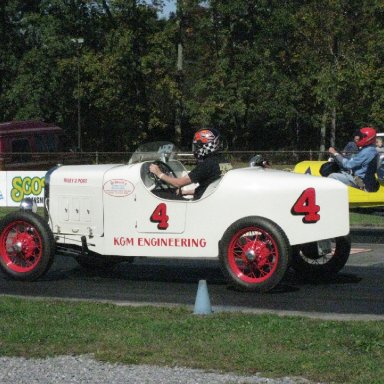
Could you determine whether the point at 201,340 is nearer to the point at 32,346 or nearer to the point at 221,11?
the point at 32,346

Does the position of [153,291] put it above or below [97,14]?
below

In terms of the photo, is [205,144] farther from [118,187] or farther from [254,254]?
[254,254]

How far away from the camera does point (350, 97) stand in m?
53.7

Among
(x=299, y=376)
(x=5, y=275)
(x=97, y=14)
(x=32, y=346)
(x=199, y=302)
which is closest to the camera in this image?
(x=299, y=376)

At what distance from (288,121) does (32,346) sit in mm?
53088

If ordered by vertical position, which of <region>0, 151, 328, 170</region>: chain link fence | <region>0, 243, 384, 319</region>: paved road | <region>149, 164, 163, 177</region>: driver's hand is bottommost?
<region>0, 151, 328, 170</region>: chain link fence

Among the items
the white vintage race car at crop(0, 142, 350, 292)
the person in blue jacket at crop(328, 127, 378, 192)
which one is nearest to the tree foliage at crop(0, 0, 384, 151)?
the person in blue jacket at crop(328, 127, 378, 192)

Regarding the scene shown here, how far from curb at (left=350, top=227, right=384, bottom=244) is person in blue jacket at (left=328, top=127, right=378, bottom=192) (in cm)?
84

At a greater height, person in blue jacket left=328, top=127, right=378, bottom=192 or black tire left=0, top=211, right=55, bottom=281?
person in blue jacket left=328, top=127, right=378, bottom=192

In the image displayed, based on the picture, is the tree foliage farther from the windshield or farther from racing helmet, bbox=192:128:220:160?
racing helmet, bbox=192:128:220:160

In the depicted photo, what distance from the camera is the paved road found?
991cm

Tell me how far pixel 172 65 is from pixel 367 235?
44.0 metres

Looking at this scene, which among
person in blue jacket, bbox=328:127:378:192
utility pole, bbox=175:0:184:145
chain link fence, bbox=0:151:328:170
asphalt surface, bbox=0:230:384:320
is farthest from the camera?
utility pole, bbox=175:0:184:145

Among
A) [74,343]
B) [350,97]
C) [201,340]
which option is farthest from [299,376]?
[350,97]
